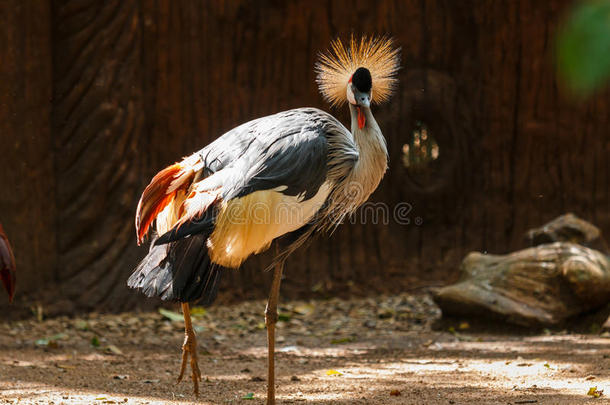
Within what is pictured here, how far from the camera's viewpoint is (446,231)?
6.47 meters

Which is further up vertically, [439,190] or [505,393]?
[439,190]

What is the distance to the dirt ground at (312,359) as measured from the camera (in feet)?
11.6

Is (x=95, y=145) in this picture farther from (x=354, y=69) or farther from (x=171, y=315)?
(x=354, y=69)

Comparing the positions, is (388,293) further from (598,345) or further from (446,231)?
(598,345)

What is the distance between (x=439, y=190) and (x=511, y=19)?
1628 mm

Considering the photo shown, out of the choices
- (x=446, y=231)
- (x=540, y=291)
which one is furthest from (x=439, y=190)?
(x=540, y=291)

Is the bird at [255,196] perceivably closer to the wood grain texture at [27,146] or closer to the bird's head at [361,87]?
the bird's head at [361,87]

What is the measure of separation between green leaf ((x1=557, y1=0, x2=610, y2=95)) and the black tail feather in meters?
2.76

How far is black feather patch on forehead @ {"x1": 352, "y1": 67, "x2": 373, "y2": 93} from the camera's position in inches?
148

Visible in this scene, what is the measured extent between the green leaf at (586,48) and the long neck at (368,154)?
3.03 metres

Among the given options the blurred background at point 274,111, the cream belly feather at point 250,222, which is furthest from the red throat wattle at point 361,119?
the blurred background at point 274,111

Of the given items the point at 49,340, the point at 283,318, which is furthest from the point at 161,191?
the point at 283,318

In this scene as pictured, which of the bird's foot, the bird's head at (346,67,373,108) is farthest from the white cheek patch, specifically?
the bird's foot

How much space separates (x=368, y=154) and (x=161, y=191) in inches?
42.5
